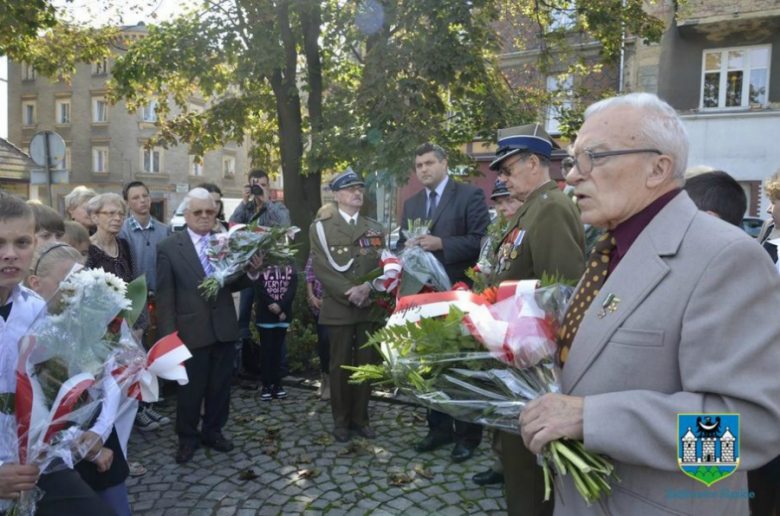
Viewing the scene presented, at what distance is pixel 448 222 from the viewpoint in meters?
5.01

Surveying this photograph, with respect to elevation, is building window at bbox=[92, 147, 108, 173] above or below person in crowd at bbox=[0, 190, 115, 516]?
above

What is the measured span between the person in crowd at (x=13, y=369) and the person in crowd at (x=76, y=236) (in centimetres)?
204

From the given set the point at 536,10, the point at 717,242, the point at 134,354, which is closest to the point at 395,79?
the point at 536,10

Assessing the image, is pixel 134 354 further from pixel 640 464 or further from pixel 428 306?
pixel 640 464

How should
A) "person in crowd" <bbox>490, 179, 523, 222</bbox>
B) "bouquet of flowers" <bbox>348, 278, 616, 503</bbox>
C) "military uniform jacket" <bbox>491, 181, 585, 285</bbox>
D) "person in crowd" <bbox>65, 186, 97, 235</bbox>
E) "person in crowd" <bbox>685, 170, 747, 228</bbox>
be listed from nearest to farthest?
"bouquet of flowers" <bbox>348, 278, 616, 503</bbox>, "military uniform jacket" <bbox>491, 181, 585, 285</bbox>, "person in crowd" <bbox>685, 170, 747, 228</bbox>, "person in crowd" <bbox>490, 179, 523, 222</bbox>, "person in crowd" <bbox>65, 186, 97, 235</bbox>

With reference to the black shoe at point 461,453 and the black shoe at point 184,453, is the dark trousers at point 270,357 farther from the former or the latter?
the black shoe at point 461,453

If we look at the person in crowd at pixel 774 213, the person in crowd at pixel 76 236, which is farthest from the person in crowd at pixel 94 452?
the person in crowd at pixel 774 213

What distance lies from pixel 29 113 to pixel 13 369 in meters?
47.3

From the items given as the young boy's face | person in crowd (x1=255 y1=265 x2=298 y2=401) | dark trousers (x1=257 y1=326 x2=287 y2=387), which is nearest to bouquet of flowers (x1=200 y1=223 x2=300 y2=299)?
person in crowd (x1=255 y1=265 x2=298 y2=401)

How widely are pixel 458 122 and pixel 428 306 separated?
8.85m

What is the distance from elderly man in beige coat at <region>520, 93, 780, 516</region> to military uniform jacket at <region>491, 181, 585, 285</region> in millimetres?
968

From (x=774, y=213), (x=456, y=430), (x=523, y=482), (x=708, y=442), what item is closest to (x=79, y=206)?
(x=456, y=430)

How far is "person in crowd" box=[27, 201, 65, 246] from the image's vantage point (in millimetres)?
4012

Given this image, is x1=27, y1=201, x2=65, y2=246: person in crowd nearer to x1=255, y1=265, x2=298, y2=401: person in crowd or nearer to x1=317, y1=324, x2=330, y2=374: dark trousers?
x1=255, y1=265, x2=298, y2=401: person in crowd
